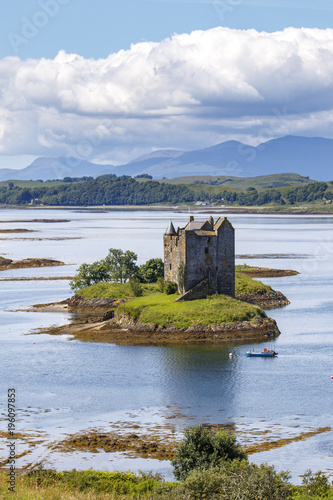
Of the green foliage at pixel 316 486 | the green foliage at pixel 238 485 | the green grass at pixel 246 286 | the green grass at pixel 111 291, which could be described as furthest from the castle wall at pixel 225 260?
the green foliage at pixel 238 485

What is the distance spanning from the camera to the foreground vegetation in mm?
29438

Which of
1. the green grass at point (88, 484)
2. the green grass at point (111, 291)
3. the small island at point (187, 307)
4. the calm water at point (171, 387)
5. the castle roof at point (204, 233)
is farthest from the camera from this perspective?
the green grass at point (111, 291)

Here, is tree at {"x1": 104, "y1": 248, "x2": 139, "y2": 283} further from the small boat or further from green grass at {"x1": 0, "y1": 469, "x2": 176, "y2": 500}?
green grass at {"x1": 0, "y1": 469, "x2": 176, "y2": 500}

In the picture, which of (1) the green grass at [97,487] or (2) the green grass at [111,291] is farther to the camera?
(2) the green grass at [111,291]

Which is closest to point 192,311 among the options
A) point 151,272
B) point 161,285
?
point 161,285

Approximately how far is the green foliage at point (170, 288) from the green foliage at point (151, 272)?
18.1 meters

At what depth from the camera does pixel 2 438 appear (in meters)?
45.3

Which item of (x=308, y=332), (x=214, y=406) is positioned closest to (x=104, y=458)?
(x=214, y=406)

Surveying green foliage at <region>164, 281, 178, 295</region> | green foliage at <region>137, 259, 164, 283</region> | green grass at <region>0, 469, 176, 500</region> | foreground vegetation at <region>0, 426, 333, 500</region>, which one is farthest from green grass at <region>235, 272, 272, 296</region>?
green grass at <region>0, 469, 176, 500</region>

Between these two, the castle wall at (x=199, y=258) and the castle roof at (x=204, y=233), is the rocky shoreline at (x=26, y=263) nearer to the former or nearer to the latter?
the castle roof at (x=204, y=233)

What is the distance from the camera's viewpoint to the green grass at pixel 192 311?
7650cm

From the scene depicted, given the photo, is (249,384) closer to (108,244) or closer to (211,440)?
(211,440)

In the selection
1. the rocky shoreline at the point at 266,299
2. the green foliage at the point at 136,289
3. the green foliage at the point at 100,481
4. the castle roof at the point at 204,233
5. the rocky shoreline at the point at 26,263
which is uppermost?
the castle roof at the point at 204,233

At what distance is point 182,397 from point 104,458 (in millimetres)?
13665
